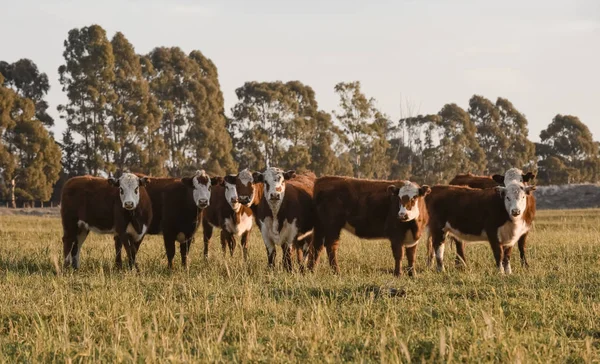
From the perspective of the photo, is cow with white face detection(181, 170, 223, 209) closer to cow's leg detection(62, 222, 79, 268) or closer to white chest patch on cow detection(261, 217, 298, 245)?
white chest patch on cow detection(261, 217, 298, 245)

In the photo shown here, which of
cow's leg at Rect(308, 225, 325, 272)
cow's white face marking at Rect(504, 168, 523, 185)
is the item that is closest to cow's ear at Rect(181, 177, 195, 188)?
cow's leg at Rect(308, 225, 325, 272)

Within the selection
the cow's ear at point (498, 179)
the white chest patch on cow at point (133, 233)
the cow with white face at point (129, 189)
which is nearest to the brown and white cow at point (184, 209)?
the white chest patch on cow at point (133, 233)

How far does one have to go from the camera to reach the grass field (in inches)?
239

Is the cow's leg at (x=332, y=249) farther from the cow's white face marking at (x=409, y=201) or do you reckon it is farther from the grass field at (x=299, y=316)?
the cow's white face marking at (x=409, y=201)

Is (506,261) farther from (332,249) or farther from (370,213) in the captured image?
(332,249)

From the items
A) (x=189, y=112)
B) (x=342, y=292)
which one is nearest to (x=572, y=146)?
(x=189, y=112)

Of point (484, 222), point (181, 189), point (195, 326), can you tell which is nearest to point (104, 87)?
point (181, 189)

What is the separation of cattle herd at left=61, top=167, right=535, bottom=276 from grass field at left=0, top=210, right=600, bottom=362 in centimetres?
74

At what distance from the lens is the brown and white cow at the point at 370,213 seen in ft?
37.5

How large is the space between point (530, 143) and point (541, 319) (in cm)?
7195

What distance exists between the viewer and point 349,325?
7.00 m

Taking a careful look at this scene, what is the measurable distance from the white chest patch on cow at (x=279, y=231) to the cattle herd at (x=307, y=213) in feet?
0.06

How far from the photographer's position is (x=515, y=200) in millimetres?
11945

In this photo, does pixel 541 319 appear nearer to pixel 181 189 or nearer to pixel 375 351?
pixel 375 351
